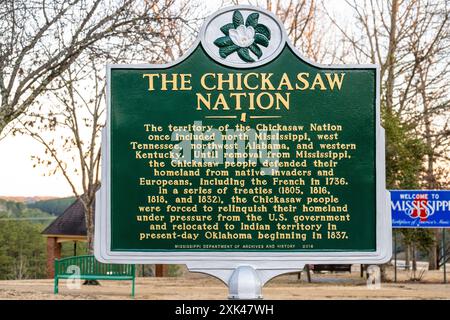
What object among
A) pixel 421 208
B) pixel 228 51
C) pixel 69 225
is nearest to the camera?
pixel 228 51

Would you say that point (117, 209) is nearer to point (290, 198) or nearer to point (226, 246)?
point (226, 246)

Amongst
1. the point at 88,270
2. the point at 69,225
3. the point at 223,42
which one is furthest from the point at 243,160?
the point at 69,225

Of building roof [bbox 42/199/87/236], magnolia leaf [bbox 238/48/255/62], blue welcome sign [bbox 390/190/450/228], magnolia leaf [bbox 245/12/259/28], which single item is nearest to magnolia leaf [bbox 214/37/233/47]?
magnolia leaf [bbox 238/48/255/62]

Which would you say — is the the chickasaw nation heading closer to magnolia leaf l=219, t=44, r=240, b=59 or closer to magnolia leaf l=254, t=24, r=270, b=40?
magnolia leaf l=219, t=44, r=240, b=59

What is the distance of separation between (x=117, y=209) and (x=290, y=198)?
1.99 m

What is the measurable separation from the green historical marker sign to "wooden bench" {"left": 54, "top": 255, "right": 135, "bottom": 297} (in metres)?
7.48

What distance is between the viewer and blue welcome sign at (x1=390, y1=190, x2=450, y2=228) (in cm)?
2102

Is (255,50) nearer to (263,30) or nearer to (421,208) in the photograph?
(263,30)

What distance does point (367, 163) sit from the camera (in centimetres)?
917

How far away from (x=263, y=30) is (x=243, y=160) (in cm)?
159

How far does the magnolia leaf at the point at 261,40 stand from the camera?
9.38 m

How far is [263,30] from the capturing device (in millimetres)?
9414

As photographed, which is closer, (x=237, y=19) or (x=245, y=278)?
(x=245, y=278)

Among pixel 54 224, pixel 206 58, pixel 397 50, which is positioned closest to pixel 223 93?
pixel 206 58
